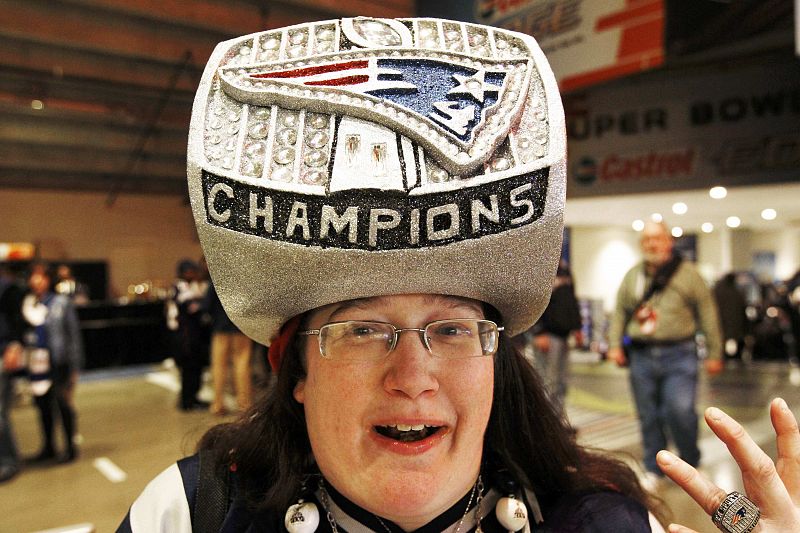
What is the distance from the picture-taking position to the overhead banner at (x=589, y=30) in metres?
4.27

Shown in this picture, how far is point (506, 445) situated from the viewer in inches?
45.3

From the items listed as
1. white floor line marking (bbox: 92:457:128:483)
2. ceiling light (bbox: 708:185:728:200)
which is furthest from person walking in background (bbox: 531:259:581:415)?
white floor line marking (bbox: 92:457:128:483)

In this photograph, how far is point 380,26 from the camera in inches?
34.5

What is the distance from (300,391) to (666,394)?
2905 millimetres

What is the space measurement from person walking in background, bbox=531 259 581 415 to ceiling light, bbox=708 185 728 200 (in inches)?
98.2

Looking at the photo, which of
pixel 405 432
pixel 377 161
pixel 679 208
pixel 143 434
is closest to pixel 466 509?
pixel 405 432

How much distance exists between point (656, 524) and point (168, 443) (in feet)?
13.6

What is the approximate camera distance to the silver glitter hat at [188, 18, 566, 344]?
2.50 ft

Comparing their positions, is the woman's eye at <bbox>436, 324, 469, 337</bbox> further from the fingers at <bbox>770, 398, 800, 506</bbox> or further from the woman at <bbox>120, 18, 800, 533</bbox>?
the fingers at <bbox>770, 398, 800, 506</bbox>

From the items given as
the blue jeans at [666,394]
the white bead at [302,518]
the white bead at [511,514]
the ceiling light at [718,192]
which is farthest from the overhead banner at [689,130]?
the white bead at [302,518]

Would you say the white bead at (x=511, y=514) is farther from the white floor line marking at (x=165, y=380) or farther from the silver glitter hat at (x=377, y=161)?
the white floor line marking at (x=165, y=380)

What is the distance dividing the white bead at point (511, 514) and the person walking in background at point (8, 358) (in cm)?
364

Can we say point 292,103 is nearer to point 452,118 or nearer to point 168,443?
point 452,118

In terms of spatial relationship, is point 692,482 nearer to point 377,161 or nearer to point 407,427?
point 407,427
